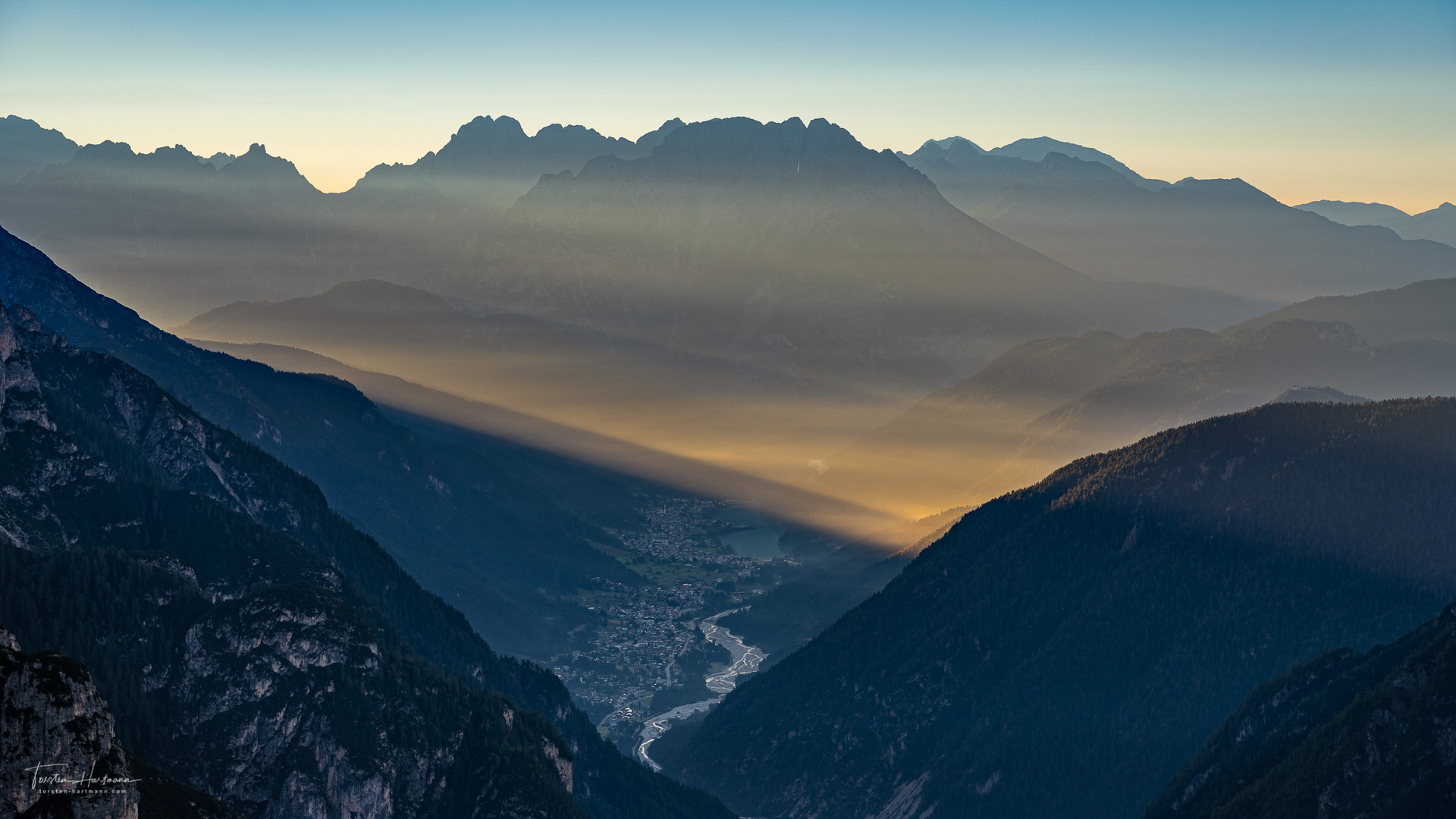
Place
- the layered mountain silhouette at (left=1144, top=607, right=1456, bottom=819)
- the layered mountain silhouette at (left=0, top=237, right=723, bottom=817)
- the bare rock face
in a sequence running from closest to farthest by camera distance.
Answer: the bare rock face, the layered mountain silhouette at (left=1144, top=607, right=1456, bottom=819), the layered mountain silhouette at (left=0, top=237, right=723, bottom=817)

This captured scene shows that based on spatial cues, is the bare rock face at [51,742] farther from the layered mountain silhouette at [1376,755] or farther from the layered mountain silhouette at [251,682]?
the layered mountain silhouette at [1376,755]

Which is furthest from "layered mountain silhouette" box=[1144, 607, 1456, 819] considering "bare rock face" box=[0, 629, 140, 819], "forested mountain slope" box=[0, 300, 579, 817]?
"bare rock face" box=[0, 629, 140, 819]

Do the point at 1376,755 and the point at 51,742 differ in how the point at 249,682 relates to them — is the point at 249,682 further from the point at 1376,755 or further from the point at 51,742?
the point at 1376,755

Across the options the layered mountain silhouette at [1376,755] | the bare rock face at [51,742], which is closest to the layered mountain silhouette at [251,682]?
the bare rock face at [51,742]

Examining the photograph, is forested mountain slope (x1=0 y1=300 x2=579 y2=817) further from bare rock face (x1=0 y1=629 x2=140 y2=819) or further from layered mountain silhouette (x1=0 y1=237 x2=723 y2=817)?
bare rock face (x1=0 y1=629 x2=140 y2=819)

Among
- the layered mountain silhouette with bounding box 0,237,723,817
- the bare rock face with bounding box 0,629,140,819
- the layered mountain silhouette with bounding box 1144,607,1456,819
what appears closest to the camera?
the bare rock face with bounding box 0,629,140,819

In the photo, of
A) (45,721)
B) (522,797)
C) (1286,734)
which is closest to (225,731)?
(522,797)

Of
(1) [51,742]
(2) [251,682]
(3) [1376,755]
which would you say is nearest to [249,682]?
(2) [251,682]

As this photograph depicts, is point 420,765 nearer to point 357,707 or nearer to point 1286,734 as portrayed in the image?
point 357,707
